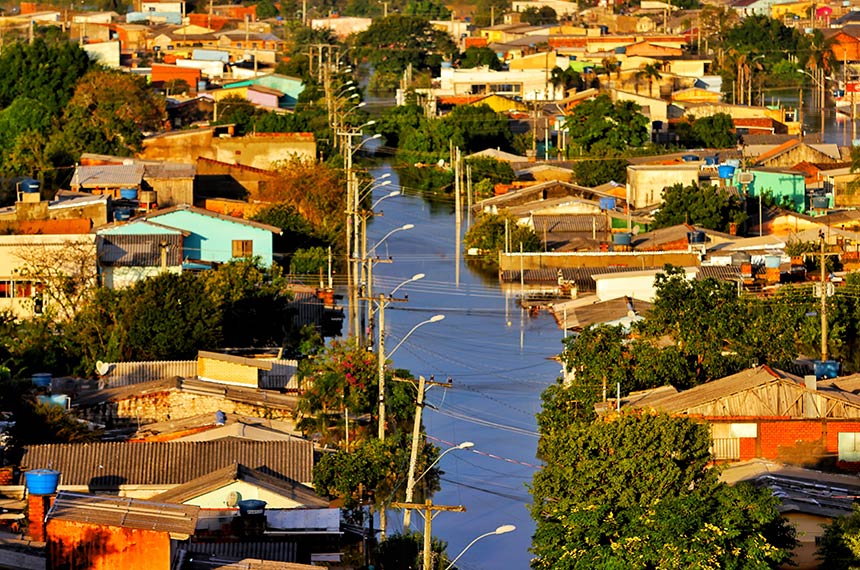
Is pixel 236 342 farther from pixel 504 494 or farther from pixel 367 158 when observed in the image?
pixel 367 158

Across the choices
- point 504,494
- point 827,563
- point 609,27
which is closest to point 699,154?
point 504,494

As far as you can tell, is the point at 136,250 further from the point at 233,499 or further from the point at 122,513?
the point at 122,513

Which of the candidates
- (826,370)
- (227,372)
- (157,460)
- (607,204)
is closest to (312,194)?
(607,204)

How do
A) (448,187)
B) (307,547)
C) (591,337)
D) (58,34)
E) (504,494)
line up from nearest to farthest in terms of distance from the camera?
(307,547) → (504,494) → (591,337) → (448,187) → (58,34)

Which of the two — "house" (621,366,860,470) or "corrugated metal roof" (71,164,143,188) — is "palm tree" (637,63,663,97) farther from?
"house" (621,366,860,470)

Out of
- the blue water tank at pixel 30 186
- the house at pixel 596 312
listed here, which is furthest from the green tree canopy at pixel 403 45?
the house at pixel 596 312
